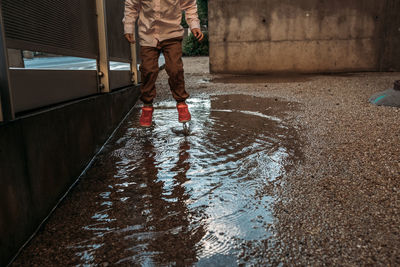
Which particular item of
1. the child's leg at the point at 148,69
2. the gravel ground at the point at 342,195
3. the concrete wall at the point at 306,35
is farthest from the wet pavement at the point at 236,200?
the concrete wall at the point at 306,35

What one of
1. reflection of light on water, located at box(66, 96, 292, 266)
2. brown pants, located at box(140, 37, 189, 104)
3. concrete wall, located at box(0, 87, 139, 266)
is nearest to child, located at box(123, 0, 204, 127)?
brown pants, located at box(140, 37, 189, 104)

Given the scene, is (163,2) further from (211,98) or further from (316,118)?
(211,98)

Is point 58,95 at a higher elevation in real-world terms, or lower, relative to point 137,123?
higher

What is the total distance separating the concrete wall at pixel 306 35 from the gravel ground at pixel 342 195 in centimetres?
550

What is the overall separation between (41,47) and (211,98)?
12.4 feet

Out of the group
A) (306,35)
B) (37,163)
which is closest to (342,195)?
(37,163)

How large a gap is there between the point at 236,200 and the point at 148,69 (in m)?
2.05

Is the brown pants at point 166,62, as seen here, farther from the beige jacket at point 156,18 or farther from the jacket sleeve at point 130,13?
the jacket sleeve at point 130,13

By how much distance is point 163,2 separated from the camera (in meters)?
3.38

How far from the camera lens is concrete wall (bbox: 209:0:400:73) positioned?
9031 mm

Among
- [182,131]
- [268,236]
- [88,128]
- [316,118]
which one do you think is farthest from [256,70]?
[268,236]

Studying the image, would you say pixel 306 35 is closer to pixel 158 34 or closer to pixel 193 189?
pixel 158 34

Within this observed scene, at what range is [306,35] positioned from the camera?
9.23m

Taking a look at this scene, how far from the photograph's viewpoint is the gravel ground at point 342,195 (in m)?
1.48
